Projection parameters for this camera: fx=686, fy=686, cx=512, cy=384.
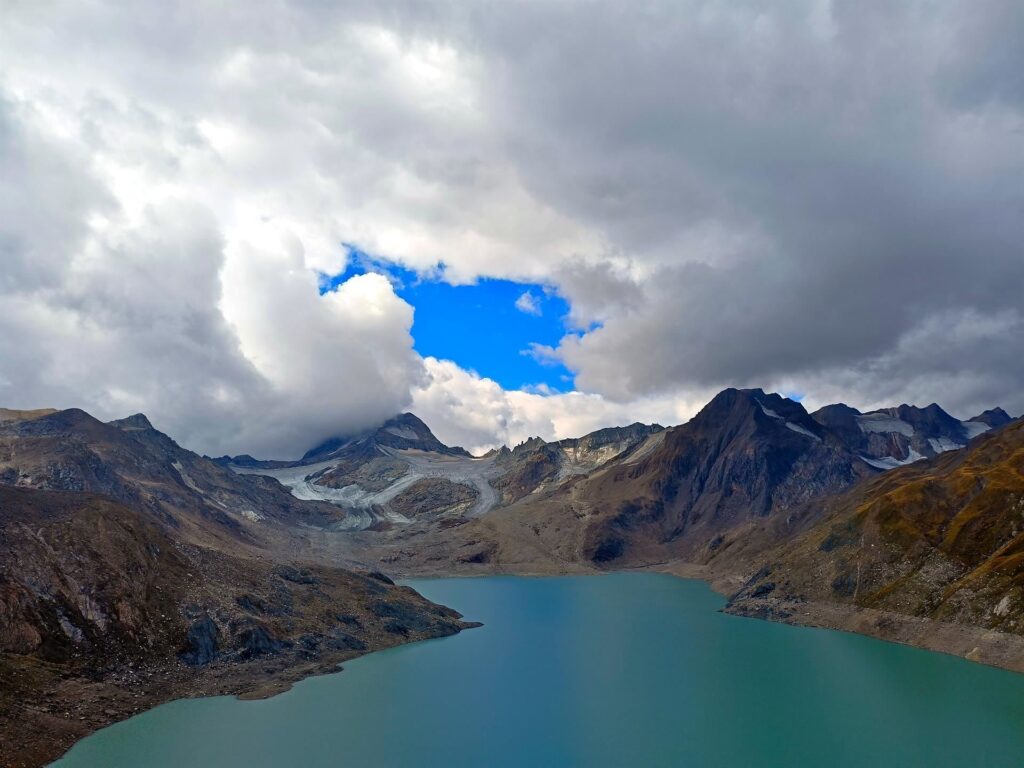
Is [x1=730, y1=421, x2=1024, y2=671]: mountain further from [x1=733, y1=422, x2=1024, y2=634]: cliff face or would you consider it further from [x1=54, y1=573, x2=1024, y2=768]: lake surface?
[x1=54, y1=573, x2=1024, y2=768]: lake surface

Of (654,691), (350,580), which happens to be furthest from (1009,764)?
(350,580)

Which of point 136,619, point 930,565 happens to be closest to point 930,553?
point 930,565

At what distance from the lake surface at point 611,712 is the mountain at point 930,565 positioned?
466 centimetres

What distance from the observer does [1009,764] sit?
44.5 meters

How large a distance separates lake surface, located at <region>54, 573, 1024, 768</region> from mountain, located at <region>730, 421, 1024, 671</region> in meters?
4.66

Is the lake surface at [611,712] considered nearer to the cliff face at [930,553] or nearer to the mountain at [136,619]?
the mountain at [136,619]

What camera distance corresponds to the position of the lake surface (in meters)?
45.9

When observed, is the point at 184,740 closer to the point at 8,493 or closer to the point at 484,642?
the point at 8,493

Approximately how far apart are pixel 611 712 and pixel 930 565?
59.7m

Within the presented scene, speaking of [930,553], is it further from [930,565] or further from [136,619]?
[136,619]

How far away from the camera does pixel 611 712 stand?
55750 mm

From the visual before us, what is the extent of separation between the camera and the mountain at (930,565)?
75.9m

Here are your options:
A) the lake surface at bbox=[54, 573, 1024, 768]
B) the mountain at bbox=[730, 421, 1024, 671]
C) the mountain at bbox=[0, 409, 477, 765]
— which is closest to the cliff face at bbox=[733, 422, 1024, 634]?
the mountain at bbox=[730, 421, 1024, 671]

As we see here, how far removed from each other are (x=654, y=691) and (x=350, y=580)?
46271 millimetres
